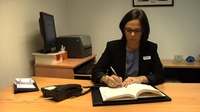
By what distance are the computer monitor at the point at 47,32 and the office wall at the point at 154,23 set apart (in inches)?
38.9

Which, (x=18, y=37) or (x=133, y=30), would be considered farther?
(x=18, y=37)

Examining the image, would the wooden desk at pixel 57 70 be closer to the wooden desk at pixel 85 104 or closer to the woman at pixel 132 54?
the woman at pixel 132 54

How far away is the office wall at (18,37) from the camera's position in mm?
1977

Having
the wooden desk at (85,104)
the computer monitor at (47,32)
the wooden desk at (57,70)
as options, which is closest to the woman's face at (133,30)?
the wooden desk at (85,104)

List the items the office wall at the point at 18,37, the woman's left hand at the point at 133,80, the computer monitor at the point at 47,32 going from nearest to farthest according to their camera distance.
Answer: the woman's left hand at the point at 133,80 → the office wall at the point at 18,37 → the computer monitor at the point at 47,32

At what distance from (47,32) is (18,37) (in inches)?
12.3

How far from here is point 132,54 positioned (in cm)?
183

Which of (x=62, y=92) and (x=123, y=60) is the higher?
(x=123, y=60)

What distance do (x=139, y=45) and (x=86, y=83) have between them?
588 millimetres

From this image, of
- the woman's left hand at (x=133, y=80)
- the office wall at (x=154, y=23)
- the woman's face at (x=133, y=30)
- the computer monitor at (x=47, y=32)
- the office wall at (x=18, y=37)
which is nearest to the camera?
the woman's left hand at (x=133, y=80)

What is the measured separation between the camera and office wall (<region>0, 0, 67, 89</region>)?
1.98 m

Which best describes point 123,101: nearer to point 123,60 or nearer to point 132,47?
point 123,60

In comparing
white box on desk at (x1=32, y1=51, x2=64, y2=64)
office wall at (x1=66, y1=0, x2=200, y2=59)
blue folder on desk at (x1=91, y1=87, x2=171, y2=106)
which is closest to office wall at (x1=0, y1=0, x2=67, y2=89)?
white box on desk at (x1=32, y1=51, x2=64, y2=64)

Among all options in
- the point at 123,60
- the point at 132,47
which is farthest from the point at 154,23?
the point at 123,60
